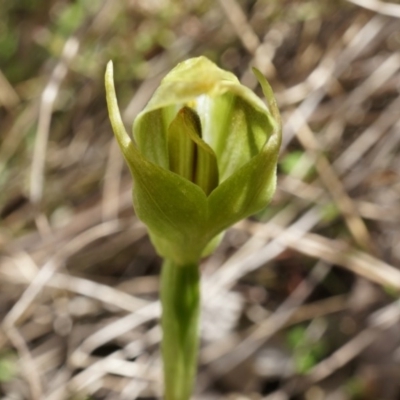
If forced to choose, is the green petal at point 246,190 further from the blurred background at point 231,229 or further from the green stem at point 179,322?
the blurred background at point 231,229

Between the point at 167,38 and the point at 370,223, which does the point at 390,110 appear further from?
the point at 167,38

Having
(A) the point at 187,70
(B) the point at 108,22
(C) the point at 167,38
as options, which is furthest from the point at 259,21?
(A) the point at 187,70

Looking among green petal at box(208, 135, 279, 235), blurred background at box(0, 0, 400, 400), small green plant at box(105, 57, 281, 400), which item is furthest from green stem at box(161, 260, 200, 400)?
blurred background at box(0, 0, 400, 400)

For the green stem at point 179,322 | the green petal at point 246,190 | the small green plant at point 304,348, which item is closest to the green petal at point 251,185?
the green petal at point 246,190

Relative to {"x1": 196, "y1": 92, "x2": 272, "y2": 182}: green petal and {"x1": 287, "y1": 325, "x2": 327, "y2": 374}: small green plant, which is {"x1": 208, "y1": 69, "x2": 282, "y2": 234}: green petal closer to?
{"x1": 196, "y1": 92, "x2": 272, "y2": 182}: green petal

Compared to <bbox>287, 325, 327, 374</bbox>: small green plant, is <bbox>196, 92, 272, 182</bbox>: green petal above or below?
above

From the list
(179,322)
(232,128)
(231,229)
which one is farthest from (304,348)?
(232,128)

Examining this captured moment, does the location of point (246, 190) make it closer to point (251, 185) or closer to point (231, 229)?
point (251, 185)

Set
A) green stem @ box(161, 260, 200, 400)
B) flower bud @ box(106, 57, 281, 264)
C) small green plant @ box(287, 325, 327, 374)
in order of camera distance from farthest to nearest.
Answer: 1. small green plant @ box(287, 325, 327, 374)
2. green stem @ box(161, 260, 200, 400)
3. flower bud @ box(106, 57, 281, 264)
